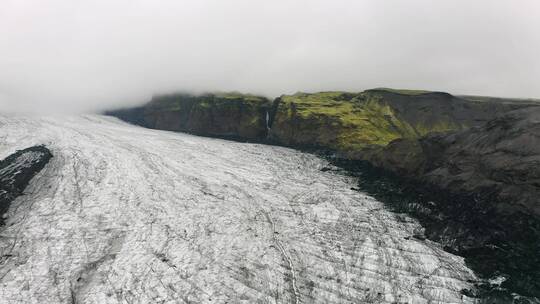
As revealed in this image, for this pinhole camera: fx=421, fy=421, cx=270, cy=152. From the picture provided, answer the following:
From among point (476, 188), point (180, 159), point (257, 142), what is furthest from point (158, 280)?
point (257, 142)

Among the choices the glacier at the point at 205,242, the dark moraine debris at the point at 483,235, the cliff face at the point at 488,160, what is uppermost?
the cliff face at the point at 488,160

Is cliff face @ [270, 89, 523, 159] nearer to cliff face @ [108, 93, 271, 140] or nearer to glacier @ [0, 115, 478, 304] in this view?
cliff face @ [108, 93, 271, 140]

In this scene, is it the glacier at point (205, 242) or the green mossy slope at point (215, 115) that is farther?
the green mossy slope at point (215, 115)

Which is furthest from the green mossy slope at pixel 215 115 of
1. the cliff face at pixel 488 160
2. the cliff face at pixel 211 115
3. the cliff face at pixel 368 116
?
the cliff face at pixel 488 160

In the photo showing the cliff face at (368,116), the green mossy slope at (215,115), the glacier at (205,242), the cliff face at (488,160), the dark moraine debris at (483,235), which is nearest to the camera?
the glacier at (205,242)

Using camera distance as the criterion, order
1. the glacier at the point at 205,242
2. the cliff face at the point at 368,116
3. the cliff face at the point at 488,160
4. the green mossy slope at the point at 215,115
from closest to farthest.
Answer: the glacier at the point at 205,242, the cliff face at the point at 488,160, the cliff face at the point at 368,116, the green mossy slope at the point at 215,115

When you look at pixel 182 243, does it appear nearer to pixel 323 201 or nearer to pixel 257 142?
pixel 323 201

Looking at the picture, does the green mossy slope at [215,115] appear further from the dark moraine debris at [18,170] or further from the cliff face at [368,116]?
the dark moraine debris at [18,170]
